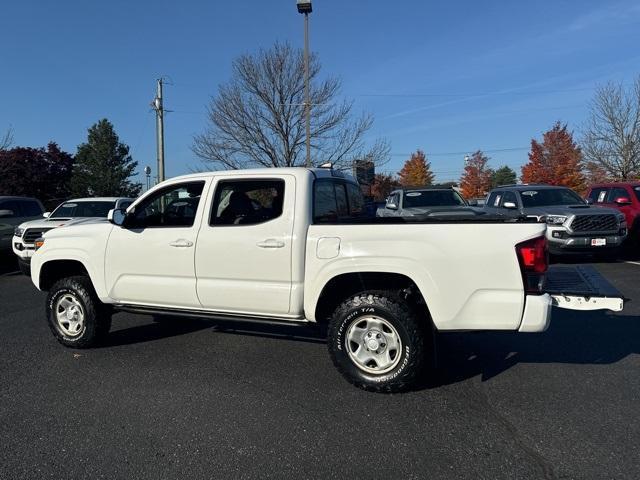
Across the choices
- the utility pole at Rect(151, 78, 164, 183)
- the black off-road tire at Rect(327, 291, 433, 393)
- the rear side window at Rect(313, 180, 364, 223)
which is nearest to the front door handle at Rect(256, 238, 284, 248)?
the rear side window at Rect(313, 180, 364, 223)

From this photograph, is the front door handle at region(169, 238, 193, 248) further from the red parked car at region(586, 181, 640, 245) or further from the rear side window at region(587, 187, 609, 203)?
the rear side window at region(587, 187, 609, 203)

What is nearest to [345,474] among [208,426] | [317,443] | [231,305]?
[317,443]

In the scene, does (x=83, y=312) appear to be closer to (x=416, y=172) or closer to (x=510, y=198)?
(x=510, y=198)

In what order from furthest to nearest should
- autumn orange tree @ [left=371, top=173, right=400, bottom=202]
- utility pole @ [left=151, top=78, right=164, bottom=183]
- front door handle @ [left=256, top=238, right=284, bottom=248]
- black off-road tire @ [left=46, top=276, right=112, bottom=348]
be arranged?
1. autumn orange tree @ [left=371, top=173, right=400, bottom=202]
2. utility pole @ [left=151, top=78, right=164, bottom=183]
3. black off-road tire @ [left=46, top=276, right=112, bottom=348]
4. front door handle @ [left=256, top=238, right=284, bottom=248]

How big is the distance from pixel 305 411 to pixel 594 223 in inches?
357

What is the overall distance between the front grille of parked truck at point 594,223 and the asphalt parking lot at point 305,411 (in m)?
5.06

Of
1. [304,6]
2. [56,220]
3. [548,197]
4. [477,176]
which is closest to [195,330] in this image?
[56,220]

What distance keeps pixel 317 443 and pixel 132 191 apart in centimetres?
A: 4838

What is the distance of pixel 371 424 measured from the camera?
363cm

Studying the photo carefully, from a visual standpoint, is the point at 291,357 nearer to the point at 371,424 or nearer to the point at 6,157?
the point at 371,424

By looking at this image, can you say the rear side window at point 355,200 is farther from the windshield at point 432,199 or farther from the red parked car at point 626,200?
the red parked car at point 626,200

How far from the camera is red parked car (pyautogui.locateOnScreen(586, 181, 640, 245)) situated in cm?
1221

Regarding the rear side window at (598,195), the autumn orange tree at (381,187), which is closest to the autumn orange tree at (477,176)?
the autumn orange tree at (381,187)

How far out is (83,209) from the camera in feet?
38.7
